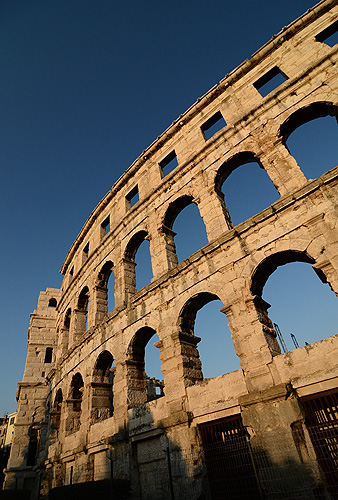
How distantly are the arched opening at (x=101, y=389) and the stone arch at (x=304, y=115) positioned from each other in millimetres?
10184

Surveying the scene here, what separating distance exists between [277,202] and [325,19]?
25.6 ft

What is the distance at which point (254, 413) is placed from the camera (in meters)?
6.45

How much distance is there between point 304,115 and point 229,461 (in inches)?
392

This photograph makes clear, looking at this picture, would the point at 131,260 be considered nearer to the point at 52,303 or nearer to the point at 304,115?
the point at 304,115

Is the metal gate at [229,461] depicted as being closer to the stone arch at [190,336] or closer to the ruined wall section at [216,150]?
the stone arch at [190,336]

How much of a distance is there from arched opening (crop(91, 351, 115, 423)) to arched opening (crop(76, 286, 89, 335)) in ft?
13.7

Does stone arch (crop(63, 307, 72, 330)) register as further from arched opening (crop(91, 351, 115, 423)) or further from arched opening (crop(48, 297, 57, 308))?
arched opening (crop(91, 351, 115, 423))

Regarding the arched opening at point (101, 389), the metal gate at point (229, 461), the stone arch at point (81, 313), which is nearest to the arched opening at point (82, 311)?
the stone arch at point (81, 313)

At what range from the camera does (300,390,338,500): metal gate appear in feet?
17.9

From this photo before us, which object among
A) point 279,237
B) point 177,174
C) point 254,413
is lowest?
point 254,413

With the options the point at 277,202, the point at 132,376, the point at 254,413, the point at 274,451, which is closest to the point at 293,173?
the point at 277,202

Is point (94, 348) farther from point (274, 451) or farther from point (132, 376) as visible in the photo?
point (274, 451)

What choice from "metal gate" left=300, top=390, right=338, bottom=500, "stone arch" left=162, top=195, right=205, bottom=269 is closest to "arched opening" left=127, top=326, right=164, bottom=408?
"stone arch" left=162, top=195, right=205, bottom=269

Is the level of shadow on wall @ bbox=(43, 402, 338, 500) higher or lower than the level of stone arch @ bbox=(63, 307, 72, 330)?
lower
